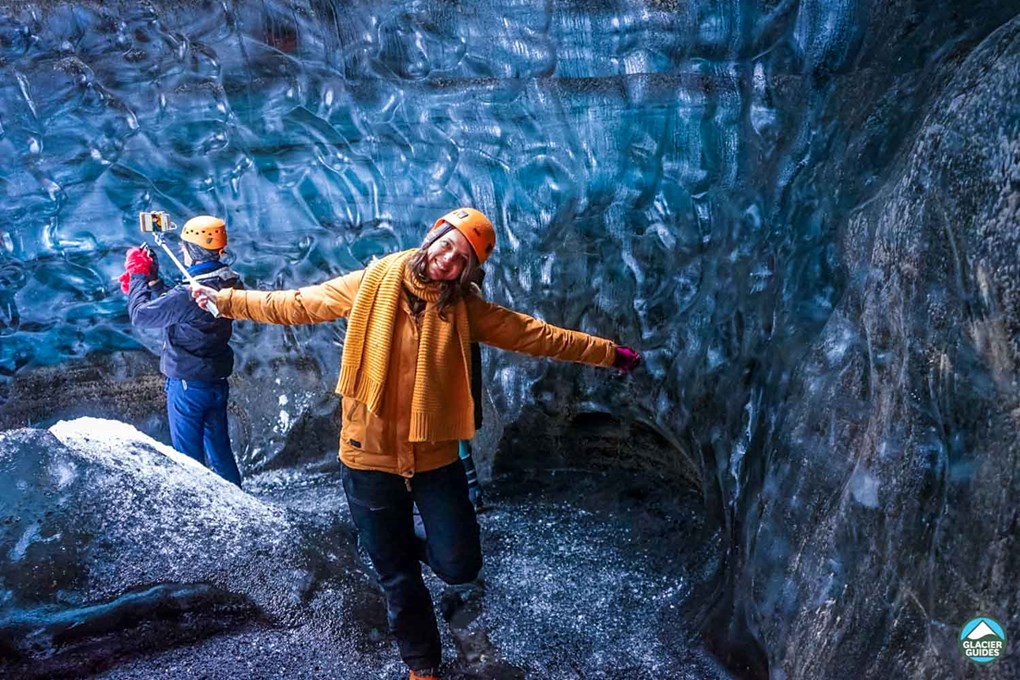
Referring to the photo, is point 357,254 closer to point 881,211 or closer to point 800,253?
point 800,253

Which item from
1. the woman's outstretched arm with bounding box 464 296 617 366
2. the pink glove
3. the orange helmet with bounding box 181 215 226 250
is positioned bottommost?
the woman's outstretched arm with bounding box 464 296 617 366

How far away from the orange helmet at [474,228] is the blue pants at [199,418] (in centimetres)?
215

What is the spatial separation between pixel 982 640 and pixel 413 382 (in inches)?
61.3

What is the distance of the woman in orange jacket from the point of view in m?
2.71

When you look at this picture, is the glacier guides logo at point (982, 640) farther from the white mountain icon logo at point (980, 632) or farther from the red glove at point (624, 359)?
the red glove at point (624, 359)

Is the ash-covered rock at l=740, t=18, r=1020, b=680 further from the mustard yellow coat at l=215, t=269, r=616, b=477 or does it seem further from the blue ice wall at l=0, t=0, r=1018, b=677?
the mustard yellow coat at l=215, t=269, r=616, b=477

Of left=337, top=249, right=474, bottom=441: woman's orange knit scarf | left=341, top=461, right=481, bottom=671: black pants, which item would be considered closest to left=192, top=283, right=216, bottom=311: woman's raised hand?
left=337, top=249, right=474, bottom=441: woman's orange knit scarf

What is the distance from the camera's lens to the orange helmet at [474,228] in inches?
106

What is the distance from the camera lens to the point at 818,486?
10.00 feet

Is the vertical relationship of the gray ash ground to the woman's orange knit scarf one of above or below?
below

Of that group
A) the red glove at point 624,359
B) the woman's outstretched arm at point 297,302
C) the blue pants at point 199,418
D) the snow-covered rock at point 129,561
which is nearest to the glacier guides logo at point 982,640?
the red glove at point 624,359

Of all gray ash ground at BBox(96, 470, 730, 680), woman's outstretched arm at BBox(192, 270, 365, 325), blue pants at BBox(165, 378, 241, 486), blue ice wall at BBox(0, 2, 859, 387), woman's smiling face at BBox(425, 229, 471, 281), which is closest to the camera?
woman's smiling face at BBox(425, 229, 471, 281)

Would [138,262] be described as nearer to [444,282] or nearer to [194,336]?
[194,336]

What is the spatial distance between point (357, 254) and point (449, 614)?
8.79 feet
